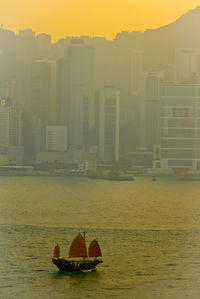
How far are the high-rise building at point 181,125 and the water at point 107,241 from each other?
653 centimetres

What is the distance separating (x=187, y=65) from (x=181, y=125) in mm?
2551

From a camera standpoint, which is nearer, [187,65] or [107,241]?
[107,241]

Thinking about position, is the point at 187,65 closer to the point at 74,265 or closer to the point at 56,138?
the point at 56,138

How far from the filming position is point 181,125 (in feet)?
72.7

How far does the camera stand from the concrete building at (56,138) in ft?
62.0

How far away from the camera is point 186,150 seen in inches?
859

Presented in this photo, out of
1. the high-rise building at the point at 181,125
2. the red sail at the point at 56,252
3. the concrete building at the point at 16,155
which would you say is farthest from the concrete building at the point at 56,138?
the red sail at the point at 56,252

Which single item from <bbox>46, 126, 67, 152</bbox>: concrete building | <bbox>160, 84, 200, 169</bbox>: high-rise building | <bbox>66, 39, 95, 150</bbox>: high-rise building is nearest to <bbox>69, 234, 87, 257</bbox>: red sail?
<bbox>66, 39, 95, 150</bbox>: high-rise building

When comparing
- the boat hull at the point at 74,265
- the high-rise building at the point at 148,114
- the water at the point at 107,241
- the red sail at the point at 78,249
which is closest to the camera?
the water at the point at 107,241

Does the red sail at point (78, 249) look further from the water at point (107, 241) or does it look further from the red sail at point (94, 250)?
the water at point (107, 241)

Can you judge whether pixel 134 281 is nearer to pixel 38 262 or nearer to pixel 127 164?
pixel 38 262

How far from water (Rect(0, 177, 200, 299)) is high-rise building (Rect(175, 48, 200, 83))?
3969 mm

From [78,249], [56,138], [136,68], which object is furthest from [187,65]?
[78,249]

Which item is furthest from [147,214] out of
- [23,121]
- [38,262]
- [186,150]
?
[186,150]
